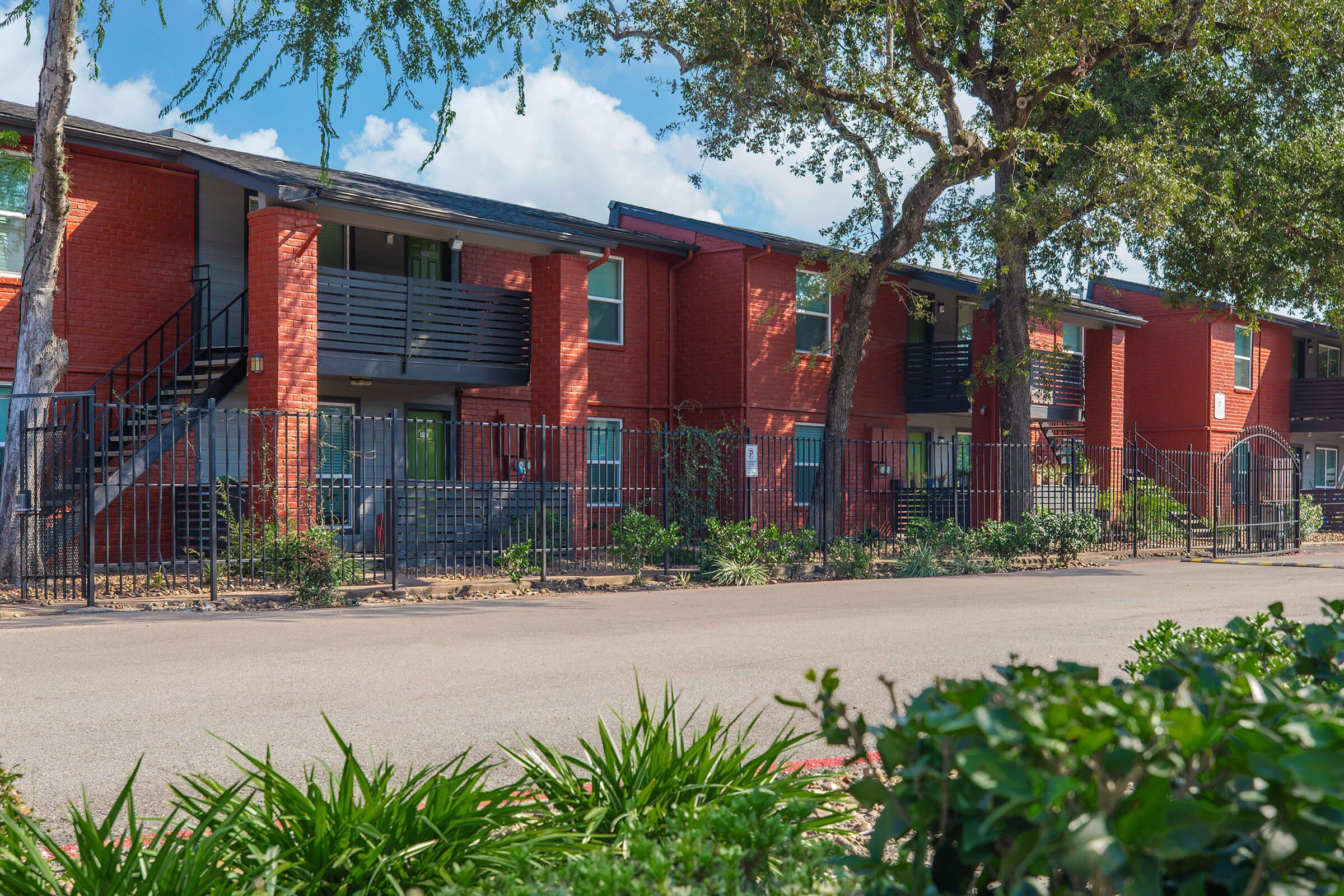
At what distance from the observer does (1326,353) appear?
4150 centimetres

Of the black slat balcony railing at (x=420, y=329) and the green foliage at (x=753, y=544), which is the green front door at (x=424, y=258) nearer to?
the black slat balcony railing at (x=420, y=329)

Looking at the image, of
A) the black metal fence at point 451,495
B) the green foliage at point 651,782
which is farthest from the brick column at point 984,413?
the green foliage at point 651,782

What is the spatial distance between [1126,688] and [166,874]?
2.30m

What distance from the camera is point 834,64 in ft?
60.9

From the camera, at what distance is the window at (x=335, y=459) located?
15.4 meters

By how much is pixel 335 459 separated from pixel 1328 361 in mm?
35766

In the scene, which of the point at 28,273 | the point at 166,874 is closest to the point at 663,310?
the point at 28,273

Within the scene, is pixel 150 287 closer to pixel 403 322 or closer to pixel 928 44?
pixel 403 322

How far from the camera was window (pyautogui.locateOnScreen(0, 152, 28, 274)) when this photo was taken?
16672 mm

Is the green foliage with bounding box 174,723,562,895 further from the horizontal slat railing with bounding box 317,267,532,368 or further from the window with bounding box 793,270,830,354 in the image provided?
the window with bounding box 793,270,830,354

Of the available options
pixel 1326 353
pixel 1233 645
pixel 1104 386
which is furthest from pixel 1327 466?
pixel 1233 645

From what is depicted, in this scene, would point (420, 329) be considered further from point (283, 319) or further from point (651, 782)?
point (651, 782)

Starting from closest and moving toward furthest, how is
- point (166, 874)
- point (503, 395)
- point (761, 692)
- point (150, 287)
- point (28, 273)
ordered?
point (166, 874) → point (761, 692) → point (28, 273) → point (150, 287) → point (503, 395)

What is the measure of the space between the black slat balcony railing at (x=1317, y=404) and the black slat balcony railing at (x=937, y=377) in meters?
16.7
